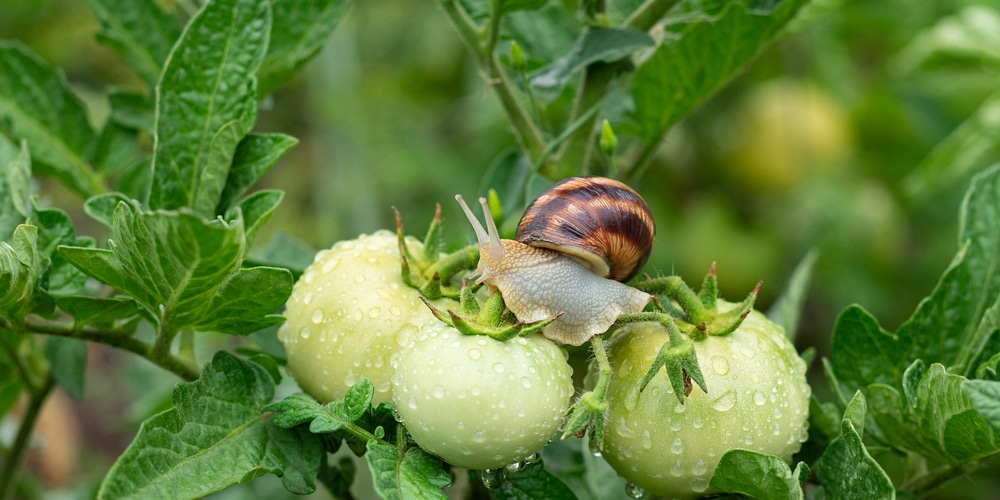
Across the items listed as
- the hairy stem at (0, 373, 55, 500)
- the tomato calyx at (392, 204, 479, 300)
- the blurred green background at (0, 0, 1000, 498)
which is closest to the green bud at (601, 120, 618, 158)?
the tomato calyx at (392, 204, 479, 300)

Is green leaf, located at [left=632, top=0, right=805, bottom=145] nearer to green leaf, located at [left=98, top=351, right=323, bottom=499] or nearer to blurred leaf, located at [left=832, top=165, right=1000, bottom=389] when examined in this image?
blurred leaf, located at [left=832, top=165, right=1000, bottom=389]

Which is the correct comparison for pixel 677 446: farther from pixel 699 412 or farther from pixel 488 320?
pixel 488 320

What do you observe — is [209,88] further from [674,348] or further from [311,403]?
[674,348]

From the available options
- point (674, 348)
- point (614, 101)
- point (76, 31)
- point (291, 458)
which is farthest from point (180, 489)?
point (76, 31)

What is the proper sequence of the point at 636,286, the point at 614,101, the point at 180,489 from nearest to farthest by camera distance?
the point at 180,489 → the point at 636,286 → the point at 614,101

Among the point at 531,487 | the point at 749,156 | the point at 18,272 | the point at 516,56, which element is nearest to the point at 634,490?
the point at 531,487

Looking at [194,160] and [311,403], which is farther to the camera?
[194,160]
